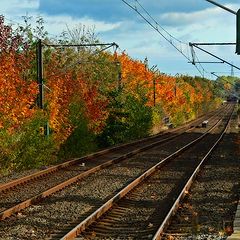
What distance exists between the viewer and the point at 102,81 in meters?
41.6

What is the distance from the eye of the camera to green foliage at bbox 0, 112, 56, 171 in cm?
2053

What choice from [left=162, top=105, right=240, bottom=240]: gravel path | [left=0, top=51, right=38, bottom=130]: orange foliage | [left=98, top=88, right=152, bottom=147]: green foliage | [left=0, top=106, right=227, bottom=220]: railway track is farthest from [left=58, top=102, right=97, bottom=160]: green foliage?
[left=162, top=105, right=240, bottom=240]: gravel path

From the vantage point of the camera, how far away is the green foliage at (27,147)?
808 inches

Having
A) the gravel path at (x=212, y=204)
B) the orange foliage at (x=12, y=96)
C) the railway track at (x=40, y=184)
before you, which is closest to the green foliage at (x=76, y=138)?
the railway track at (x=40, y=184)

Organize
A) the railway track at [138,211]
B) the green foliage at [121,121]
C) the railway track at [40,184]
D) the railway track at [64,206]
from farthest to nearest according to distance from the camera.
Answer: the green foliage at [121,121] < the railway track at [40,184] < the railway track at [64,206] < the railway track at [138,211]

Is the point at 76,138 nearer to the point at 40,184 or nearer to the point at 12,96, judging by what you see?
the point at 12,96

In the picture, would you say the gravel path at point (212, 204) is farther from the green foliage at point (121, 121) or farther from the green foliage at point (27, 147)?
the green foliage at point (121, 121)

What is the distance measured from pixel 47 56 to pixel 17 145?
15485mm

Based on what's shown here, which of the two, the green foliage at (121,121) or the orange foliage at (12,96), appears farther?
the green foliage at (121,121)

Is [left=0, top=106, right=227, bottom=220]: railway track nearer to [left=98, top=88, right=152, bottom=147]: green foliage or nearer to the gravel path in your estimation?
the gravel path

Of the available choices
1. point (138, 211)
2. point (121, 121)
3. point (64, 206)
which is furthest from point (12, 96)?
point (121, 121)

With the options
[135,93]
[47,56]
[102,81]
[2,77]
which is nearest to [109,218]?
[2,77]

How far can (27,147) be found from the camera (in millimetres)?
22125

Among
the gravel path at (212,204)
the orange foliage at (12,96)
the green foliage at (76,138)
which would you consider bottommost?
the gravel path at (212,204)
